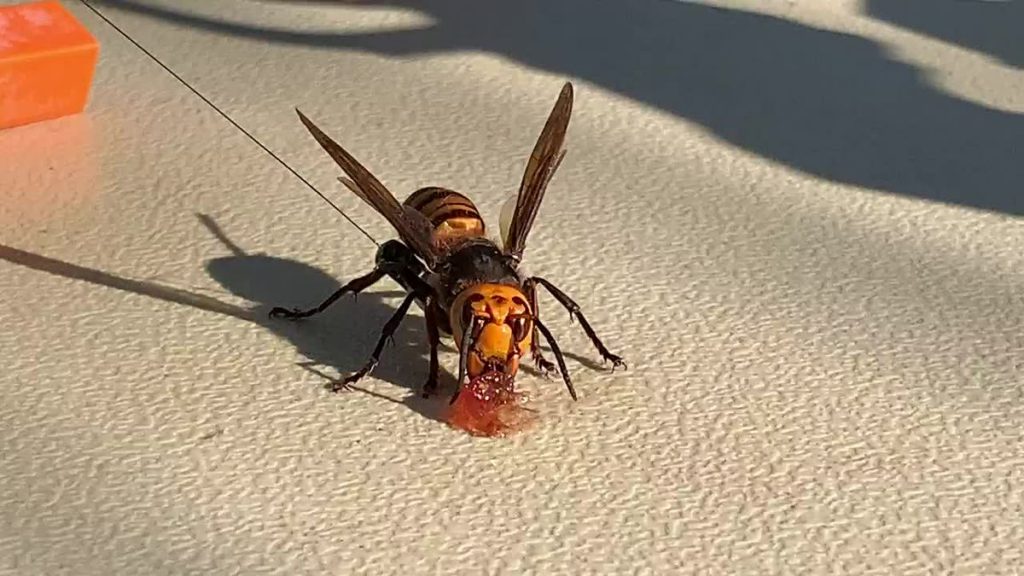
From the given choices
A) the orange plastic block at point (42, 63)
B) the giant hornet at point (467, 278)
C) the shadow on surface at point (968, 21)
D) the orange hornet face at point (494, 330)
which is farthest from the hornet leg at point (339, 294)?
the shadow on surface at point (968, 21)

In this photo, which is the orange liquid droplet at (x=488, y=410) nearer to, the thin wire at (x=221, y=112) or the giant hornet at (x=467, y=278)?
the giant hornet at (x=467, y=278)

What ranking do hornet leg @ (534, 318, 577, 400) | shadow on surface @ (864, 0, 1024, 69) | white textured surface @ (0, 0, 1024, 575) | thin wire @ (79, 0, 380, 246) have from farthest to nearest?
shadow on surface @ (864, 0, 1024, 69) → thin wire @ (79, 0, 380, 246) → hornet leg @ (534, 318, 577, 400) → white textured surface @ (0, 0, 1024, 575)

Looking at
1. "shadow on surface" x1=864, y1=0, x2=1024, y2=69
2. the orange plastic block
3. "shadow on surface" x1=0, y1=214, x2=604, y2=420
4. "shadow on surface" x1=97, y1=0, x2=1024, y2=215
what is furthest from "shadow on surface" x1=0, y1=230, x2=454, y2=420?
"shadow on surface" x1=864, y1=0, x2=1024, y2=69

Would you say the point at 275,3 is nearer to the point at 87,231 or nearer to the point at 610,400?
the point at 87,231

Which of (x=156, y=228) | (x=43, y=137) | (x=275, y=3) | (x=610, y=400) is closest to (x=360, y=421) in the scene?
(x=610, y=400)

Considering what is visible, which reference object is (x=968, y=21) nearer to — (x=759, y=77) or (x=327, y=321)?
(x=759, y=77)

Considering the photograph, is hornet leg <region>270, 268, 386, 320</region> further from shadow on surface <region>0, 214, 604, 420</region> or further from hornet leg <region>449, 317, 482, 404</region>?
hornet leg <region>449, 317, 482, 404</region>
